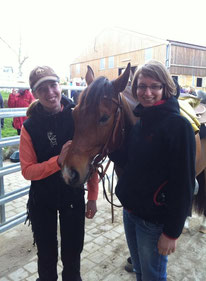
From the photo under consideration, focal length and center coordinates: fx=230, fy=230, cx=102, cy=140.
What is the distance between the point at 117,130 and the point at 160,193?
0.51m

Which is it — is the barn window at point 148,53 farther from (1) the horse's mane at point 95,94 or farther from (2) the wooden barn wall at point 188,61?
(1) the horse's mane at point 95,94

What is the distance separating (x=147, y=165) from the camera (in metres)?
1.39

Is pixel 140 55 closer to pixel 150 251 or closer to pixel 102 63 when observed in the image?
pixel 102 63

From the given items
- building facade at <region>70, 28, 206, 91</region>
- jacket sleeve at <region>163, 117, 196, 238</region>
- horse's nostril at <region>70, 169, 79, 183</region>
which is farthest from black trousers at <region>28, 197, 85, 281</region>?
building facade at <region>70, 28, 206, 91</region>

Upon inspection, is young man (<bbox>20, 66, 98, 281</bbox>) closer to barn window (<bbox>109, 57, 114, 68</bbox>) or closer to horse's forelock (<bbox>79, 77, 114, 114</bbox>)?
horse's forelock (<bbox>79, 77, 114, 114</bbox>)

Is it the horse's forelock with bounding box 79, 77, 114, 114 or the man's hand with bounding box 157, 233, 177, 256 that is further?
the horse's forelock with bounding box 79, 77, 114, 114

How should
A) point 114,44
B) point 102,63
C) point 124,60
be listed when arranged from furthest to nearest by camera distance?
point 102,63, point 114,44, point 124,60

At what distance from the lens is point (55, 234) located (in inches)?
75.8

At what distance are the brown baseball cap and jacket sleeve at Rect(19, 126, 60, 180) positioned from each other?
1.19 feet

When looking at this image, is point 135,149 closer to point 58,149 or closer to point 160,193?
point 160,193

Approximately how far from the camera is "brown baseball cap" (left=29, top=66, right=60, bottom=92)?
5.64 ft

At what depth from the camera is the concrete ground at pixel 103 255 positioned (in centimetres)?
252

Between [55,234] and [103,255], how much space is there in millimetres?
1195

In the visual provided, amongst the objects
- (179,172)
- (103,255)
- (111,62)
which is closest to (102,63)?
(111,62)
